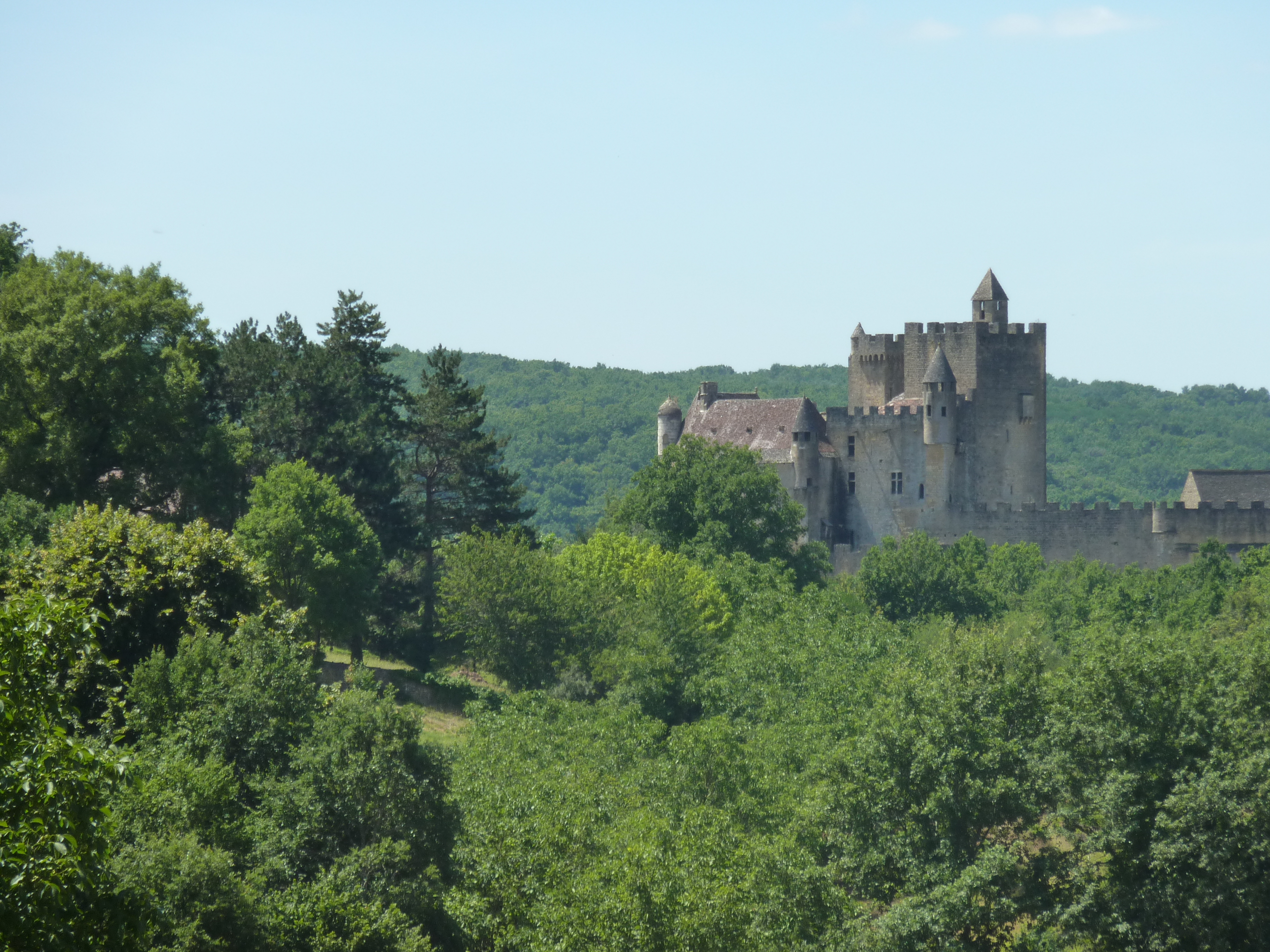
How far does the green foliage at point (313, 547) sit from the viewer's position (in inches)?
1730

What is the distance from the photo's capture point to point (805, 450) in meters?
72.8

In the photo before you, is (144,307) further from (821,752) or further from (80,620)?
(80,620)

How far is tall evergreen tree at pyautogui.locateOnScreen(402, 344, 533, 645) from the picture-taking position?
5688 centimetres

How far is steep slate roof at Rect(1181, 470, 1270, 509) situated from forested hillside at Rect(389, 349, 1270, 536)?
63228 mm

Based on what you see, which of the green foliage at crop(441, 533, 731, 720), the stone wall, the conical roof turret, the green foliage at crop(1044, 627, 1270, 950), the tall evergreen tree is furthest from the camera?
the conical roof turret

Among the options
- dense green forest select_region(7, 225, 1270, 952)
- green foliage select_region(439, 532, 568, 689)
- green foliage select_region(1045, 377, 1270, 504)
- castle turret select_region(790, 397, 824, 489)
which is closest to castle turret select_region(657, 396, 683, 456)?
castle turret select_region(790, 397, 824, 489)

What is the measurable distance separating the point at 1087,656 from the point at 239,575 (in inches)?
618

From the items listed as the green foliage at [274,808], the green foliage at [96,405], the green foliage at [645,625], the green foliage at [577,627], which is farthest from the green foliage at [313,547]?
the green foliage at [274,808]

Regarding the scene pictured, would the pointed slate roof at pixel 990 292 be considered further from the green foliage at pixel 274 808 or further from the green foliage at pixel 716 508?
the green foliage at pixel 274 808

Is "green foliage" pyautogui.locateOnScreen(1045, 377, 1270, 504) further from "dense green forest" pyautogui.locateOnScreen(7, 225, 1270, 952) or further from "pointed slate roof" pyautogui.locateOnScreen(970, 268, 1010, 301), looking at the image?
"dense green forest" pyautogui.locateOnScreen(7, 225, 1270, 952)

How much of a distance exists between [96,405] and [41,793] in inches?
1174

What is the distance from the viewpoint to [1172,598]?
5959cm

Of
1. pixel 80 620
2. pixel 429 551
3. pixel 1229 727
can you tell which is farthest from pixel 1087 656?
pixel 429 551

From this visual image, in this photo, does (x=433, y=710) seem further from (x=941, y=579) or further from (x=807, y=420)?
(x=807, y=420)
